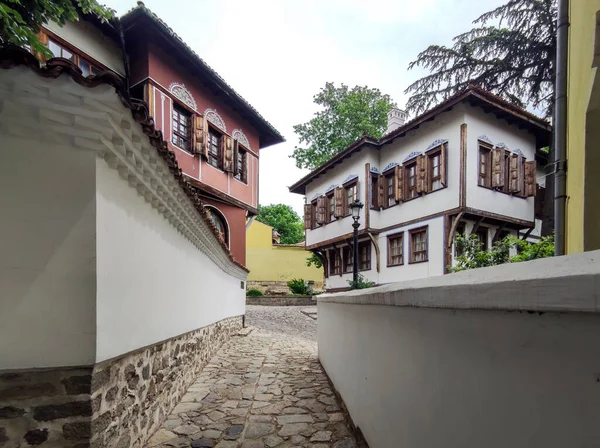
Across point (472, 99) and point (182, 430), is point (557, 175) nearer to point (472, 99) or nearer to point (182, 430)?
point (182, 430)

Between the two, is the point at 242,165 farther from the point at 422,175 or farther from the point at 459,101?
the point at 459,101

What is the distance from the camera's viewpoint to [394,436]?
1937 mm

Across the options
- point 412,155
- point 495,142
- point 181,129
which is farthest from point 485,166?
point 181,129

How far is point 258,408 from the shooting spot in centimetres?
395

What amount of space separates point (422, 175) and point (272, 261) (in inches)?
602

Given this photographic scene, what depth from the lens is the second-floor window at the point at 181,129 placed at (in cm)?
874

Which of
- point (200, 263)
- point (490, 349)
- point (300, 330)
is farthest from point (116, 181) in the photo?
point (300, 330)

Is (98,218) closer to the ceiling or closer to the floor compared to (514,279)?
closer to the ceiling

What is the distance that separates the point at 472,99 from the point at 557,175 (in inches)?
275

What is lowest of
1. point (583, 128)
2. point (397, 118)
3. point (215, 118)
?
point (583, 128)

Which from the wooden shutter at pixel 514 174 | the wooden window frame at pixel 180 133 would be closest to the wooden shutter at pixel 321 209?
the wooden shutter at pixel 514 174

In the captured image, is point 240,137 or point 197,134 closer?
point 197,134

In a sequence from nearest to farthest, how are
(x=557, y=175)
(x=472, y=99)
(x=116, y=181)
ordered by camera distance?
1. (x=116, y=181)
2. (x=557, y=175)
3. (x=472, y=99)

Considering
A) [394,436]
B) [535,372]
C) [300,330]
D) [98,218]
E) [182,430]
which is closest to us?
[535,372]
